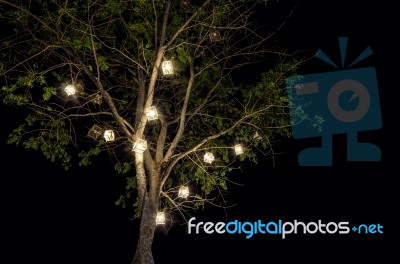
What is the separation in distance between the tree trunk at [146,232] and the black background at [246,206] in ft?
12.6

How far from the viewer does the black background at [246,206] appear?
9344mm

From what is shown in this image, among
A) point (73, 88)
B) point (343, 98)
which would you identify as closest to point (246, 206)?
point (343, 98)

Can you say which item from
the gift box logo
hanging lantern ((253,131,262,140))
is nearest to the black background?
the gift box logo

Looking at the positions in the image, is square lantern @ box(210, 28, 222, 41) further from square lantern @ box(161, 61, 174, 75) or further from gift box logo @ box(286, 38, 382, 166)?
gift box logo @ box(286, 38, 382, 166)

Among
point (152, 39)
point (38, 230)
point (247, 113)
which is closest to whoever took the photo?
point (247, 113)

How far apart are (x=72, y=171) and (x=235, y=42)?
15.2 feet

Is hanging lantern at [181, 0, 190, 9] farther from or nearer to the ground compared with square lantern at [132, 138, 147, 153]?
farther from the ground

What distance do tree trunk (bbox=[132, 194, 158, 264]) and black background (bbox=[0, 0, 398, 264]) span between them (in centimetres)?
383

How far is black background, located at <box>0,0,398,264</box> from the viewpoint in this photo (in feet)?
30.7

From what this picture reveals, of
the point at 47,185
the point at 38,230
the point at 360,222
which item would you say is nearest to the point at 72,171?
the point at 47,185

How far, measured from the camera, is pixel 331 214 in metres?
10.5

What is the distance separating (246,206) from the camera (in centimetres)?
1063

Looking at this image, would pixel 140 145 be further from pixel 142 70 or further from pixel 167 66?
pixel 142 70

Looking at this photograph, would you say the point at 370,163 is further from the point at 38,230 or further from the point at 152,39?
the point at 38,230
